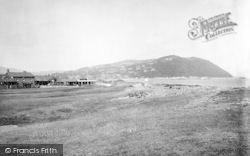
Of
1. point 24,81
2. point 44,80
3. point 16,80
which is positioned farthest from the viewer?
point 44,80

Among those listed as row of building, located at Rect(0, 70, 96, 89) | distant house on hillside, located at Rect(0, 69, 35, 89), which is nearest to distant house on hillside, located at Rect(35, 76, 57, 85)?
row of building, located at Rect(0, 70, 96, 89)

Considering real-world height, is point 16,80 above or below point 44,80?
above

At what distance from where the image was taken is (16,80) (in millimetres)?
98750

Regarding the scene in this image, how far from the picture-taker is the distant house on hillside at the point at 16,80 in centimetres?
9375

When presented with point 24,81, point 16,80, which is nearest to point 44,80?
point 24,81

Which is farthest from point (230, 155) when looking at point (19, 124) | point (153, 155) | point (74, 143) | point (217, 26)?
point (19, 124)

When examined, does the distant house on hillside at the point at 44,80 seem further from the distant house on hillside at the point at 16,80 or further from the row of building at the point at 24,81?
the distant house on hillside at the point at 16,80

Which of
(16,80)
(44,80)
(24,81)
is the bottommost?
(24,81)

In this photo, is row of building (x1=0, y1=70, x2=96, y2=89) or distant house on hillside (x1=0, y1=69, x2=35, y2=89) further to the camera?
row of building (x1=0, y1=70, x2=96, y2=89)

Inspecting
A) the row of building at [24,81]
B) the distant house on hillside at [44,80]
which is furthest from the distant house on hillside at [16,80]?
the distant house on hillside at [44,80]

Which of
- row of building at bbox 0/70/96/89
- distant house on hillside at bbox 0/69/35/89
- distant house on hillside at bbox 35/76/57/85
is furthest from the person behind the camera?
distant house on hillside at bbox 35/76/57/85

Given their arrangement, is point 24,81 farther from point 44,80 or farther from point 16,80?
point 44,80

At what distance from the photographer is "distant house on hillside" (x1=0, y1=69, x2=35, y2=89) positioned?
9375 cm

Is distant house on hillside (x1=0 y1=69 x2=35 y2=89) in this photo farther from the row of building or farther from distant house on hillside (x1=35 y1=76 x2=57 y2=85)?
distant house on hillside (x1=35 y1=76 x2=57 y2=85)
